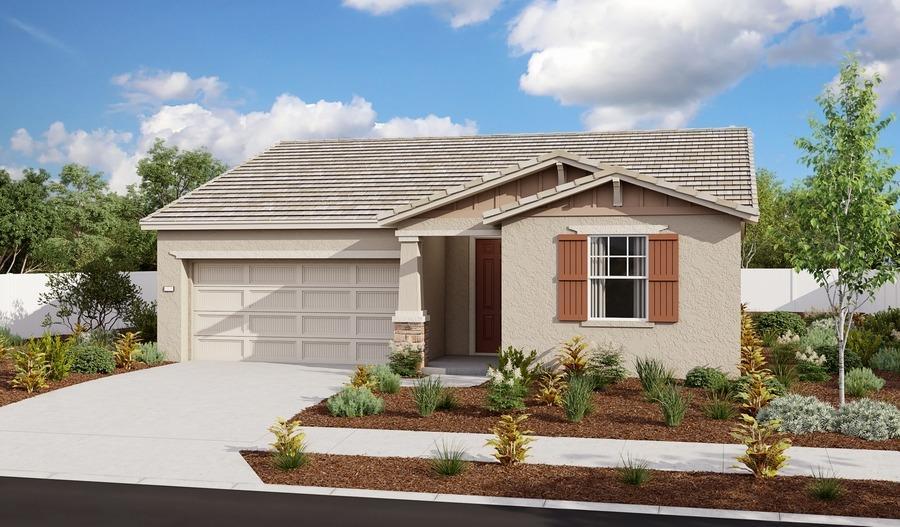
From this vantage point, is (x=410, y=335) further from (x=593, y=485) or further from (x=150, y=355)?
(x=593, y=485)

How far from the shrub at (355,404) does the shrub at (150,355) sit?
7.15 metres

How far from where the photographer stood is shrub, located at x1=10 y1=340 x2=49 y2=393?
→ 583 inches

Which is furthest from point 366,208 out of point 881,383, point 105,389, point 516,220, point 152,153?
point 152,153

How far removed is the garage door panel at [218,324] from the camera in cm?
1928

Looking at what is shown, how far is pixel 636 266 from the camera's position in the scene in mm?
15555

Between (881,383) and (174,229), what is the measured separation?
14.1 m

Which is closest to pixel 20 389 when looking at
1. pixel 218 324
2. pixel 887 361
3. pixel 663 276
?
pixel 218 324

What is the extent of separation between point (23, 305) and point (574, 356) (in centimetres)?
1771

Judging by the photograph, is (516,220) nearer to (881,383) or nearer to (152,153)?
(881,383)

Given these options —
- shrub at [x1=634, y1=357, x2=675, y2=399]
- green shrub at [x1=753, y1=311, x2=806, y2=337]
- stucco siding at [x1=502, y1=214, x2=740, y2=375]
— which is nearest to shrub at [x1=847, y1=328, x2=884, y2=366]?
green shrub at [x1=753, y1=311, x2=806, y2=337]

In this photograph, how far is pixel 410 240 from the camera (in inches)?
679

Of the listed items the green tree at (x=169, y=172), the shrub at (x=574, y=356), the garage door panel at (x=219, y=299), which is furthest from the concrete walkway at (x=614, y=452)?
the green tree at (x=169, y=172)

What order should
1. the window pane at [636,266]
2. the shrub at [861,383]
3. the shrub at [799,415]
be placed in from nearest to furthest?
the shrub at [799,415]
the shrub at [861,383]
the window pane at [636,266]

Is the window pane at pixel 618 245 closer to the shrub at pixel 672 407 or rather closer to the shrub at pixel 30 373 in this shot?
→ the shrub at pixel 672 407
